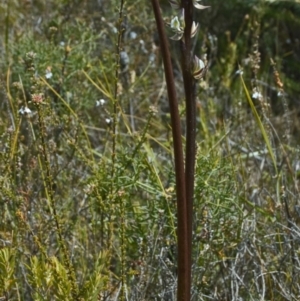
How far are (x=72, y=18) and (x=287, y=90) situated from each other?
1.01 metres

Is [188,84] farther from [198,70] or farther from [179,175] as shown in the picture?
[179,175]

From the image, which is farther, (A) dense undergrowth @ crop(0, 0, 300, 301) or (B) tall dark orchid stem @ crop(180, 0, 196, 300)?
(A) dense undergrowth @ crop(0, 0, 300, 301)

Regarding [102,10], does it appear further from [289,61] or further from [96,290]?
[96,290]

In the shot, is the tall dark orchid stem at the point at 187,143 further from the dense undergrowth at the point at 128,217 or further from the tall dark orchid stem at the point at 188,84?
the dense undergrowth at the point at 128,217

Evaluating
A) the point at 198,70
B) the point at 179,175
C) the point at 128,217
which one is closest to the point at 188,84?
the point at 198,70

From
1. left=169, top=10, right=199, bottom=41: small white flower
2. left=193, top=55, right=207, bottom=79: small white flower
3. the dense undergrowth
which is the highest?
left=169, top=10, right=199, bottom=41: small white flower

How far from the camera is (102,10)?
334 centimetres

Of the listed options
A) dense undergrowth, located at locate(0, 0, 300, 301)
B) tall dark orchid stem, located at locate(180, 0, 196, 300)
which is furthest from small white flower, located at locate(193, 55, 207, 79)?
dense undergrowth, located at locate(0, 0, 300, 301)

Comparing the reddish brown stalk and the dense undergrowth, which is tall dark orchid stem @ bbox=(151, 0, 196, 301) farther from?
the dense undergrowth

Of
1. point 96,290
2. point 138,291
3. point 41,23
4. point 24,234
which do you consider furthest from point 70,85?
point 96,290

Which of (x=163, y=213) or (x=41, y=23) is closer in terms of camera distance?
(x=163, y=213)

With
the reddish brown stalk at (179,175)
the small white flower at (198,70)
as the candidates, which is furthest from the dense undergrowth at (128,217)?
the small white flower at (198,70)

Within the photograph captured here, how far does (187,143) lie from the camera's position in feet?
3.47

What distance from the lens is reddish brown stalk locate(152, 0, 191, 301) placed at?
40.2 inches
